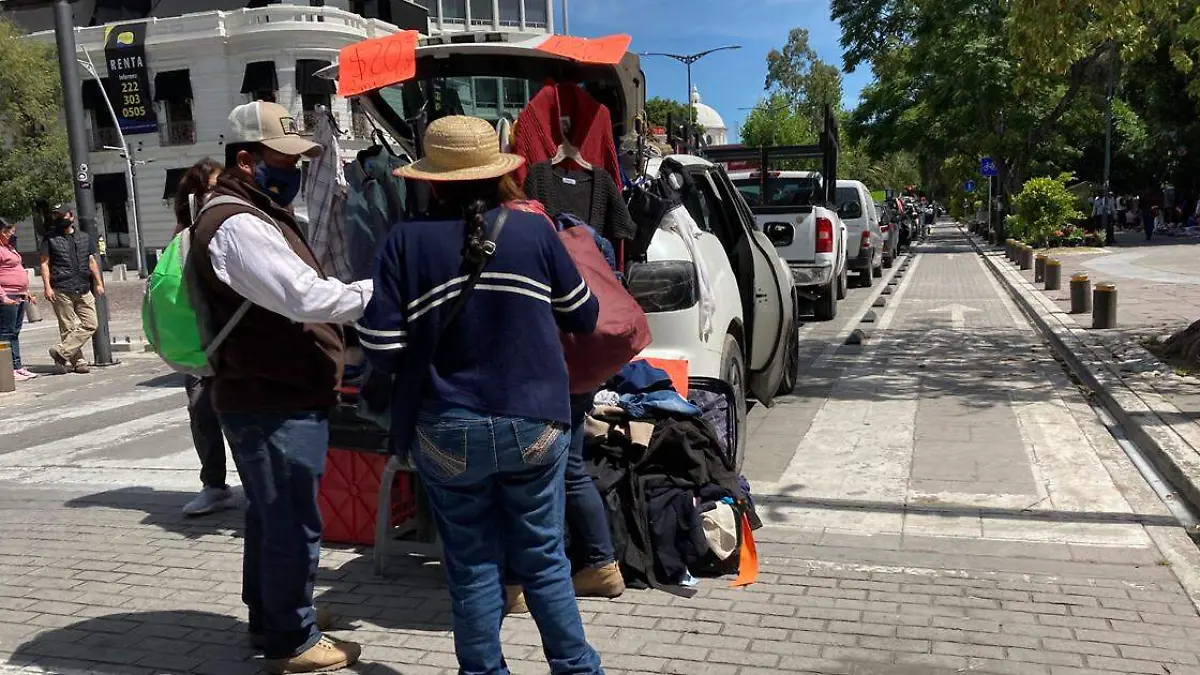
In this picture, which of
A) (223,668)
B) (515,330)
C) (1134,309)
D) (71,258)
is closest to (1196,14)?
(1134,309)

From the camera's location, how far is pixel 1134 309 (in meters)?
12.9

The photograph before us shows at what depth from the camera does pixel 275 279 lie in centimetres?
301

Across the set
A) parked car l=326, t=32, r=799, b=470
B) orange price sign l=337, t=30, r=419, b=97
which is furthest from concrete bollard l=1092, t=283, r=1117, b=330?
orange price sign l=337, t=30, r=419, b=97

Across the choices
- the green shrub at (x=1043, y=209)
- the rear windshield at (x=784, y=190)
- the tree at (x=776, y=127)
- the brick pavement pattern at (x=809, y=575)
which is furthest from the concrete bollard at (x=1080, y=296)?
the tree at (x=776, y=127)

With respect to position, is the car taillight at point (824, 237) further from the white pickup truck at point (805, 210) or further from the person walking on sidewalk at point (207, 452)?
the person walking on sidewalk at point (207, 452)

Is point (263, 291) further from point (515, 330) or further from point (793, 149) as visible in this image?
point (793, 149)

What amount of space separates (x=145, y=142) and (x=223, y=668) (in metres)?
41.5

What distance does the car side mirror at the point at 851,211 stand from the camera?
59.1ft

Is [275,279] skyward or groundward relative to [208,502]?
skyward

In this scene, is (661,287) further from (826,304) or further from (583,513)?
(826,304)

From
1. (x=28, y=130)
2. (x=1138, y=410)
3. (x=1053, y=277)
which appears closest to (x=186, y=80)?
(x=28, y=130)

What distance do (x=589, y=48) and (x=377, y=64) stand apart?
43.7 inches

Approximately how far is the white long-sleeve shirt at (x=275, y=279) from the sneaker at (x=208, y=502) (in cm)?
277

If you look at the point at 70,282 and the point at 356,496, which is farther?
the point at 70,282
